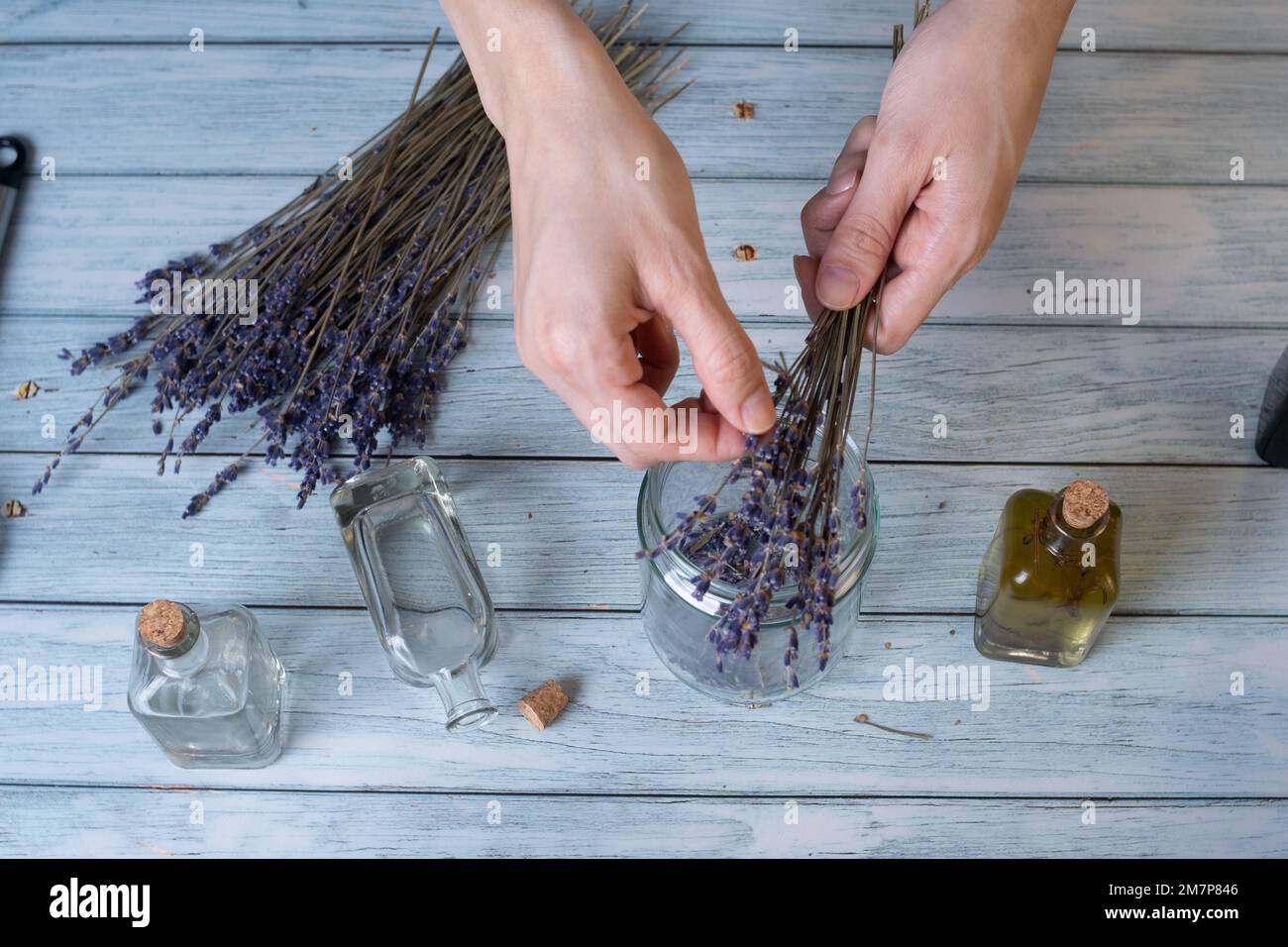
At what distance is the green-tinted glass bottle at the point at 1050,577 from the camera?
3.11 feet

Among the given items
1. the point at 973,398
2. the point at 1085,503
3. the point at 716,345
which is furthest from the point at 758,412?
the point at 973,398

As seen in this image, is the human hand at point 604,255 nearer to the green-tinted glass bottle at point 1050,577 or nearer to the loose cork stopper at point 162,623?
the green-tinted glass bottle at point 1050,577

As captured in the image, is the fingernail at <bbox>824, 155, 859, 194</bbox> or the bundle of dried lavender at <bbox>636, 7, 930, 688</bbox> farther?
the fingernail at <bbox>824, 155, 859, 194</bbox>

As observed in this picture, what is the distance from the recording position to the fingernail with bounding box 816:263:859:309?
89 cm

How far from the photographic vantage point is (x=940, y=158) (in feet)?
Answer: 3.00

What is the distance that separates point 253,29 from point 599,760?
95cm

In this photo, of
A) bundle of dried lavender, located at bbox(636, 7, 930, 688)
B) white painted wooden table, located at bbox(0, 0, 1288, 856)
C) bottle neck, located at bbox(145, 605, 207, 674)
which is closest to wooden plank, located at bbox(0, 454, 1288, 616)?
white painted wooden table, located at bbox(0, 0, 1288, 856)

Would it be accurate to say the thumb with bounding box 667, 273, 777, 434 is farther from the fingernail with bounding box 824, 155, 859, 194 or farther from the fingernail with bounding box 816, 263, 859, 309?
the fingernail with bounding box 824, 155, 859, 194

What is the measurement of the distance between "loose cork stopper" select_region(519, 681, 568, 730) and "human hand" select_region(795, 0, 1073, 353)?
1.51 feet

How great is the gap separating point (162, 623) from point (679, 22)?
0.89 metres

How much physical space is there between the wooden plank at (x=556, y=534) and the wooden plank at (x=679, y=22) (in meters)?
0.53

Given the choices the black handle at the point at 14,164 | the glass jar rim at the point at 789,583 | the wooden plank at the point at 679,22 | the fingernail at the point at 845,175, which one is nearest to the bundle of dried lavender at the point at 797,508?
the glass jar rim at the point at 789,583

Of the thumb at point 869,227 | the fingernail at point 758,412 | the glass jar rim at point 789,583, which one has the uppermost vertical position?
the thumb at point 869,227

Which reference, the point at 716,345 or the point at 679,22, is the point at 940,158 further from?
the point at 679,22
